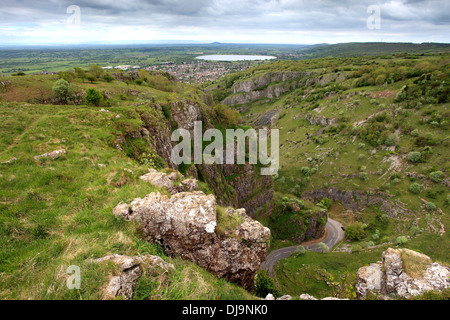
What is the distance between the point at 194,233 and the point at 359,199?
303 ft

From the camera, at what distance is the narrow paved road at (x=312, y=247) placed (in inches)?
2182

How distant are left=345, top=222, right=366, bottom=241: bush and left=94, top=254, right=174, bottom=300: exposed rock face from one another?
78906 mm

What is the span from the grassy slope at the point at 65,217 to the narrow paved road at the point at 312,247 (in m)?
51.4

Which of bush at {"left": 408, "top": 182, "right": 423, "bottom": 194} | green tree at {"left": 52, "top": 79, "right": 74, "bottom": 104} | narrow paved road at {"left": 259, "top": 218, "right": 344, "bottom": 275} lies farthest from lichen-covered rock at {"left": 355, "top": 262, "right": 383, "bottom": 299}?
bush at {"left": 408, "top": 182, "right": 423, "bottom": 194}

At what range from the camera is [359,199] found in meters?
81.1

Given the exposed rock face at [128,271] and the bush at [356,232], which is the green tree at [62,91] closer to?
the exposed rock face at [128,271]

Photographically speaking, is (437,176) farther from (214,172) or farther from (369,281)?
(369,281)

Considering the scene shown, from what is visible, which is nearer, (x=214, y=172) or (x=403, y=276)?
(x=403, y=276)

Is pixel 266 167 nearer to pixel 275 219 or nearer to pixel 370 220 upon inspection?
pixel 275 219

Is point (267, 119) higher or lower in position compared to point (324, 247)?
higher

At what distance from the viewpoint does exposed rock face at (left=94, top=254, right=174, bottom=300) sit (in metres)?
6.74

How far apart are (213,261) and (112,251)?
5.76 m

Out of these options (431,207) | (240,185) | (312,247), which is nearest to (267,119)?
(431,207)

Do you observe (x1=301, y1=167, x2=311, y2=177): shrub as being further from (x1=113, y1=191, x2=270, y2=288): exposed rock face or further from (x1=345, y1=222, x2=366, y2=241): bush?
(x1=113, y1=191, x2=270, y2=288): exposed rock face
